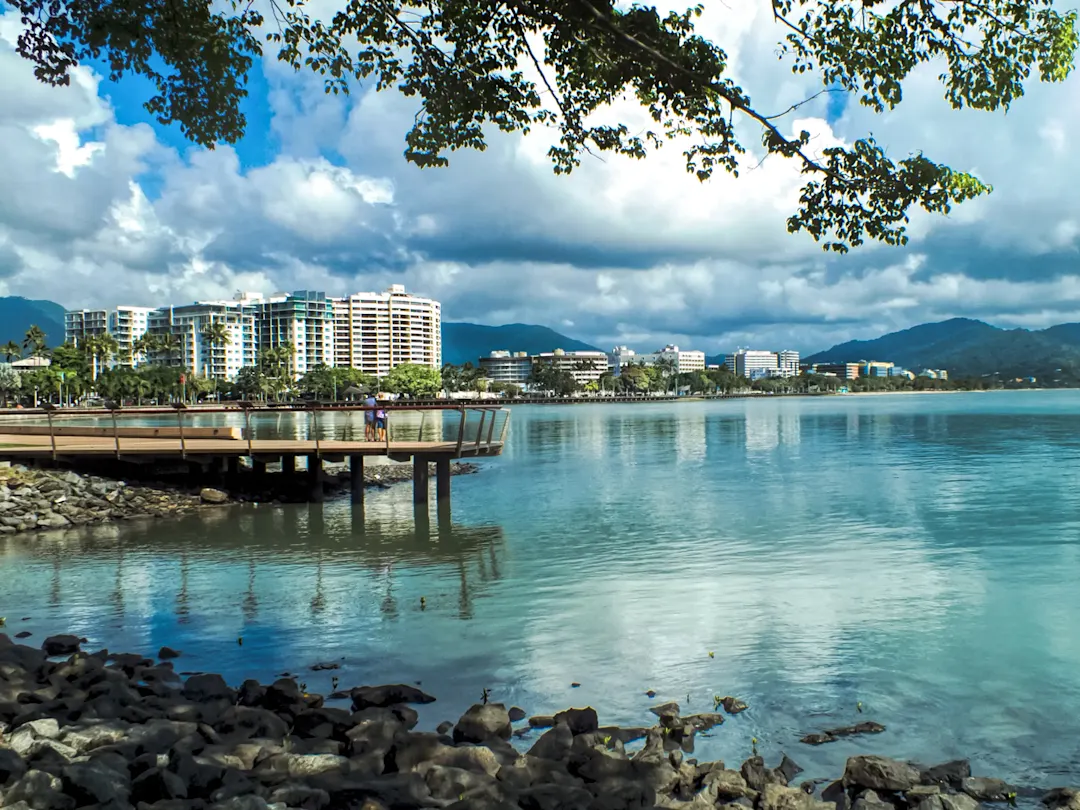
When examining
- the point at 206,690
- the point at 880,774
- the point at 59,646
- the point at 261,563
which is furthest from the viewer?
the point at 261,563

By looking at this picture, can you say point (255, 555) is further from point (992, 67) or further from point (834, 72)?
Result: point (992, 67)

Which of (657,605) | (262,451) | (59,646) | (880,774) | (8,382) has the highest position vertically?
(8,382)

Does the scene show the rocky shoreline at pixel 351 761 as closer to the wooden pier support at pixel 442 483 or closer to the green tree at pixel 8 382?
the wooden pier support at pixel 442 483

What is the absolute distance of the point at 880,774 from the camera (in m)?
6.95

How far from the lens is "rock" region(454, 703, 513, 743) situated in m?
7.88

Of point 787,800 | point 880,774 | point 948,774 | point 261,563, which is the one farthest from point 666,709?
point 261,563

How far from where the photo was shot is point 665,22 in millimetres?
9055

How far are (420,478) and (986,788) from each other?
18909mm

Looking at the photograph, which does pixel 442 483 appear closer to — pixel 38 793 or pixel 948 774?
pixel 948 774

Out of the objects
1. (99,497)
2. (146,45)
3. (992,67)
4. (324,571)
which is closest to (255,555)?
Result: (324,571)

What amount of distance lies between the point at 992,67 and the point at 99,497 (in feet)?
74.9

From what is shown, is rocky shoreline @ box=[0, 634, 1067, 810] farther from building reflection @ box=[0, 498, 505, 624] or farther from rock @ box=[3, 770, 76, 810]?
building reflection @ box=[0, 498, 505, 624]

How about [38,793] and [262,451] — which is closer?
[38,793]

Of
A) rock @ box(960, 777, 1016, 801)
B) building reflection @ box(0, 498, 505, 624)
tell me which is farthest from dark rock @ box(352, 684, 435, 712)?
rock @ box(960, 777, 1016, 801)
